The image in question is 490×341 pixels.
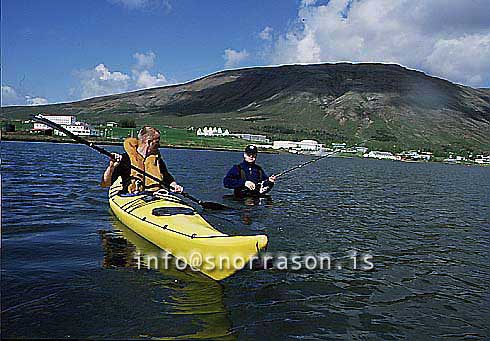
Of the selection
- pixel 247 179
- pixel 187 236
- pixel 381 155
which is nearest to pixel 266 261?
pixel 187 236

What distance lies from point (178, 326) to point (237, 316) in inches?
38.4

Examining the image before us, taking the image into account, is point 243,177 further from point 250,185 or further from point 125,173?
point 125,173

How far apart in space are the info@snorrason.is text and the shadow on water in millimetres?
24

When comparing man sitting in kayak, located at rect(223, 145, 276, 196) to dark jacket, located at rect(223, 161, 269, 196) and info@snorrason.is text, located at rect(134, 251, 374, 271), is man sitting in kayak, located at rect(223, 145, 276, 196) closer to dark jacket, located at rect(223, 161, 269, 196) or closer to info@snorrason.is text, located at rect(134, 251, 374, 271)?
dark jacket, located at rect(223, 161, 269, 196)

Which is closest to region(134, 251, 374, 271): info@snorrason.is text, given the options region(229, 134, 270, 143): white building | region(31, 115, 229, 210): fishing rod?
region(31, 115, 229, 210): fishing rod

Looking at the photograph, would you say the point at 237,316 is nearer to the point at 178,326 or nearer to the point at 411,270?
the point at 178,326

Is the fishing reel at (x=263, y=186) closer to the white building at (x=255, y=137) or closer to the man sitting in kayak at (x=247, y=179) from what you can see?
the man sitting in kayak at (x=247, y=179)

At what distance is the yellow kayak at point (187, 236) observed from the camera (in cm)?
770

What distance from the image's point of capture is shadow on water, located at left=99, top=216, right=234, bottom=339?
274 inches

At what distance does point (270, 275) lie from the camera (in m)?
9.51

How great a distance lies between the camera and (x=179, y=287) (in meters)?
8.55

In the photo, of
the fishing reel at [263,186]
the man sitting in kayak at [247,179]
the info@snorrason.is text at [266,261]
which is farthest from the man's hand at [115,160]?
the fishing reel at [263,186]

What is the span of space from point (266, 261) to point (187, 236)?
1.56 meters

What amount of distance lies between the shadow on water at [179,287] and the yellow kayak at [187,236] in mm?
235
